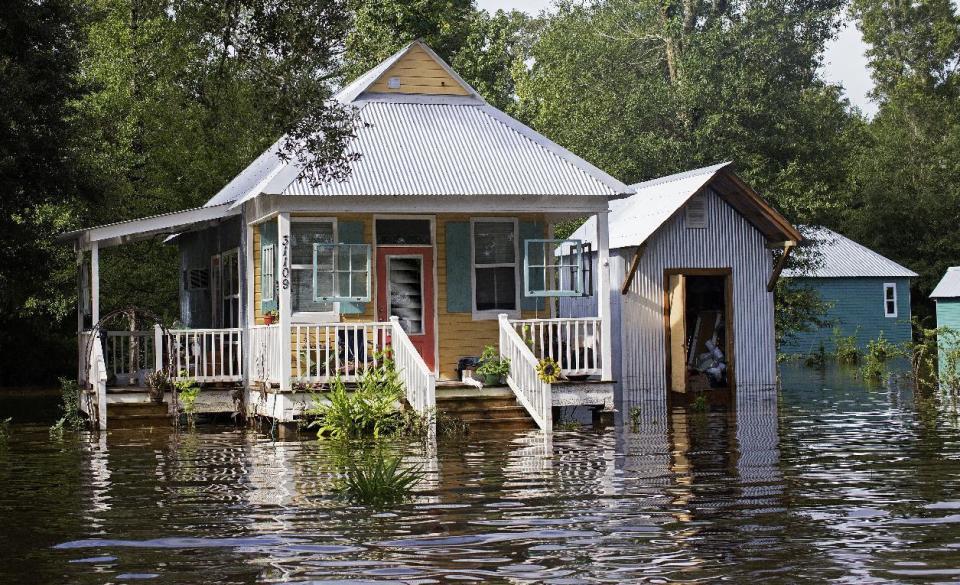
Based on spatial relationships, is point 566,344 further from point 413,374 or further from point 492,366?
point 413,374

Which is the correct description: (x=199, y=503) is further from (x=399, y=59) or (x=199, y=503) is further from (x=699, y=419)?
(x=399, y=59)

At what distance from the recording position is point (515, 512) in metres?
11.5

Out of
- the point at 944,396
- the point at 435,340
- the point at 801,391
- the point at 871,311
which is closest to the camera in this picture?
the point at 435,340

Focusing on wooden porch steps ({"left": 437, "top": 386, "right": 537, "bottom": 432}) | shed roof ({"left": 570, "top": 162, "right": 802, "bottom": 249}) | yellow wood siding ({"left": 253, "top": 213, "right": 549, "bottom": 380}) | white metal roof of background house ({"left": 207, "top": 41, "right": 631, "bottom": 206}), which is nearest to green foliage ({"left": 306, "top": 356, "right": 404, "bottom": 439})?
wooden porch steps ({"left": 437, "top": 386, "right": 537, "bottom": 432})

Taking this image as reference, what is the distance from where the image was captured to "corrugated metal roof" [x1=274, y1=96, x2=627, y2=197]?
22.1 m

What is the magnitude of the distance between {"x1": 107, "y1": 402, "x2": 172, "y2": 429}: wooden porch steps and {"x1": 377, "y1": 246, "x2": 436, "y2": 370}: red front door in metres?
4.20

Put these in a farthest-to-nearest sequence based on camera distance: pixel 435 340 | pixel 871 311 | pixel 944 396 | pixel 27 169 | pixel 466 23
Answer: pixel 871 311
pixel 466 23
pixel 944 396
pixel 27 169
pixel 435 340

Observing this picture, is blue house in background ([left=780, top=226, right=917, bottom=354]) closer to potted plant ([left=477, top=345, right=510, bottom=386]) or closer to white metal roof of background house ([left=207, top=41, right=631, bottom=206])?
white metal roof of background house ([left=207, top=41, right=631, bottom=206])

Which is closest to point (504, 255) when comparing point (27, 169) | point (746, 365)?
point (746, 365)

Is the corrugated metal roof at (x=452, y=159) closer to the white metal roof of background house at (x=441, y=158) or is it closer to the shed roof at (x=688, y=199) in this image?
the white metal roof of background house at (x=441, y=158)

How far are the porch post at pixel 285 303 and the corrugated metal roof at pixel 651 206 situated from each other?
28.9ft

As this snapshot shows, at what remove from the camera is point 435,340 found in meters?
24.2

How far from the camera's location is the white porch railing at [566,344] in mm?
22234

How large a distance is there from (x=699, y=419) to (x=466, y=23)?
29346 mm
